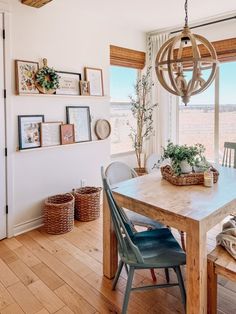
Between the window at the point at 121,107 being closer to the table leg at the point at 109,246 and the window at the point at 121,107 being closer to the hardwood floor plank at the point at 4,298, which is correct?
the table leg at the point at 109,246

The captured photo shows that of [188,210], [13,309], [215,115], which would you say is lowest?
[13,309]

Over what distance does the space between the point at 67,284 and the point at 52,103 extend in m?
2.01

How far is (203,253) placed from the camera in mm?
1551

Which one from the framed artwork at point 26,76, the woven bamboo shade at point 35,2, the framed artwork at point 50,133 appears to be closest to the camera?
the woven bamboo shade at point 35,2

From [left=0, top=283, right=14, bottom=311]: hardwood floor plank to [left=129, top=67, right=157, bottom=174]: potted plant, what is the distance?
8.56 ft

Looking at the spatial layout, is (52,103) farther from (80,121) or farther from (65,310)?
(65,310)

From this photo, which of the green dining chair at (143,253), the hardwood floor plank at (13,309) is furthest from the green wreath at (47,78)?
the hardwood floor plank at (13,309)

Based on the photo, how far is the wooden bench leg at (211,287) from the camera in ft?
5.36

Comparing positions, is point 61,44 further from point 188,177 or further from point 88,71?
point 188,177

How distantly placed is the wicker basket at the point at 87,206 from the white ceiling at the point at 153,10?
2305 mm

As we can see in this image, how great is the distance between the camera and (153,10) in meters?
3.48

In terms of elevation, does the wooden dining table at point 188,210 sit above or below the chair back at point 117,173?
below

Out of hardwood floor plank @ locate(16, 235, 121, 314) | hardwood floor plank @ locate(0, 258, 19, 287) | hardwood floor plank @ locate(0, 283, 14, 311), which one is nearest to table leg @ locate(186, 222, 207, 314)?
hardwood floor plank @ locate(16, 235, 121, 314)

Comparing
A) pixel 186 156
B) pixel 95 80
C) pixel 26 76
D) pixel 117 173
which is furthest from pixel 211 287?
pixel 95 80
